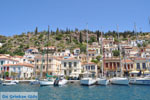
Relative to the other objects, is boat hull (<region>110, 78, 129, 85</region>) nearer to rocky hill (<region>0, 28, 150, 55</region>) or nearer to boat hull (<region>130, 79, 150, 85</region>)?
boat hull (<region>130, 79, 150, 85</region>)

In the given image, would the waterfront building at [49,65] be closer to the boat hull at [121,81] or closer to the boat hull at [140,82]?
the boat hull at [121,81]

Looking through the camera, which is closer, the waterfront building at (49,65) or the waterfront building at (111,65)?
the waterfront building at (49,65)

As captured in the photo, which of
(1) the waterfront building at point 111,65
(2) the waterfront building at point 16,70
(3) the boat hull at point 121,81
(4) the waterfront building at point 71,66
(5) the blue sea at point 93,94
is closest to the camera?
(5) the blue sea at point 93,94

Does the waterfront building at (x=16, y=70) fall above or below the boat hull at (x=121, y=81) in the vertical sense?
above

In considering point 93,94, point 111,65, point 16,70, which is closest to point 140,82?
point 93,94

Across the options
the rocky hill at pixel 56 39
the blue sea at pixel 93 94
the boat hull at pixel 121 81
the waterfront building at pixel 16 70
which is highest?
the rocky hill at pixel 56 39

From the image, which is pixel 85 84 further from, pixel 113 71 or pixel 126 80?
pixel 113 71

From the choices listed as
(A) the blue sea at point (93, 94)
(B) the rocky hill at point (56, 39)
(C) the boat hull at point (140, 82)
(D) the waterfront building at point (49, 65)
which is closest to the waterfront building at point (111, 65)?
(C) the boat hull at point (140, 82)

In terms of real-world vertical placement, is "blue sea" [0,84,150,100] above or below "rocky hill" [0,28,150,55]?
below

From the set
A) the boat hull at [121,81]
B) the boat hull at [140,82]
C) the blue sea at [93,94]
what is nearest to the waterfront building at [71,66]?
the boat hull at [121,81]

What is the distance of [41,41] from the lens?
14638 cm

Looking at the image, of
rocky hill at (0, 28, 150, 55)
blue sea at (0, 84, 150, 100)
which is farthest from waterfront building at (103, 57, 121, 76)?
rocky hill at (0, 28, 150, 55)

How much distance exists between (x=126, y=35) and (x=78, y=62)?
127 m

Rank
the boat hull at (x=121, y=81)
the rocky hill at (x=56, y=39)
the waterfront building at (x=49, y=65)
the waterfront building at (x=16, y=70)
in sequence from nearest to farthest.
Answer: the boat hull at (x=121, y=81), the waterfront building at (x=16, y=70), the waterfront building at (x=49, y=65), the rocky hill at (x=56, y=39)
